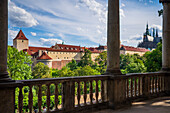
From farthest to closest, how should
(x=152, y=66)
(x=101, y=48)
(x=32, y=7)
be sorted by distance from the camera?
(x=101, y=48) → (x=32, y=7) → (x=152, y=66)

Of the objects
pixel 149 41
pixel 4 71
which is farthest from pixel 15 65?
pixel 149 41

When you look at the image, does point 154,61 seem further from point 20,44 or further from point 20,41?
point 20,44

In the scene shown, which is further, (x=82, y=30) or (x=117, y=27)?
(x=82, y=30)

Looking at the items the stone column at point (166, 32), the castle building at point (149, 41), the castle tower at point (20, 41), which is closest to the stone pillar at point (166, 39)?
the stone column at point (166, 32)

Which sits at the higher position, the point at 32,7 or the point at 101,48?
the point at 32,7

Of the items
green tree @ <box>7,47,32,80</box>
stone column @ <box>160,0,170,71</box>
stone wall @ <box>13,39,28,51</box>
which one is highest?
stone wall @ <box>13,39,28,51</box>

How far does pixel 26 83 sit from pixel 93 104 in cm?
255

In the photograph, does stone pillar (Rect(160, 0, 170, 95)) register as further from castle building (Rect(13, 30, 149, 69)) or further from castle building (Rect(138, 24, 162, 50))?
castle building (Rect(138, 24, 162, 50))

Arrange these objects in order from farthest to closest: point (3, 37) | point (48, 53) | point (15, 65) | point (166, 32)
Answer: point (48, 53)
point (15, 65)
point (166, 32)
point (3, 37)

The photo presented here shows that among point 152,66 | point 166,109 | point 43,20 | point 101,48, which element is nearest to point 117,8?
point 166,109

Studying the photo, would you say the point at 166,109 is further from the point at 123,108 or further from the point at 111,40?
the point at 111,40

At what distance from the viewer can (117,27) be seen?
19.9 ft

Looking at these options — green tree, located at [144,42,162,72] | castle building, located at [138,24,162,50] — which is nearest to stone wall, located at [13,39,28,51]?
green tree, located at [144,42,162,72]

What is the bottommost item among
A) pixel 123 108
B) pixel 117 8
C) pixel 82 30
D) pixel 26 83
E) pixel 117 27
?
pixel 123 108
